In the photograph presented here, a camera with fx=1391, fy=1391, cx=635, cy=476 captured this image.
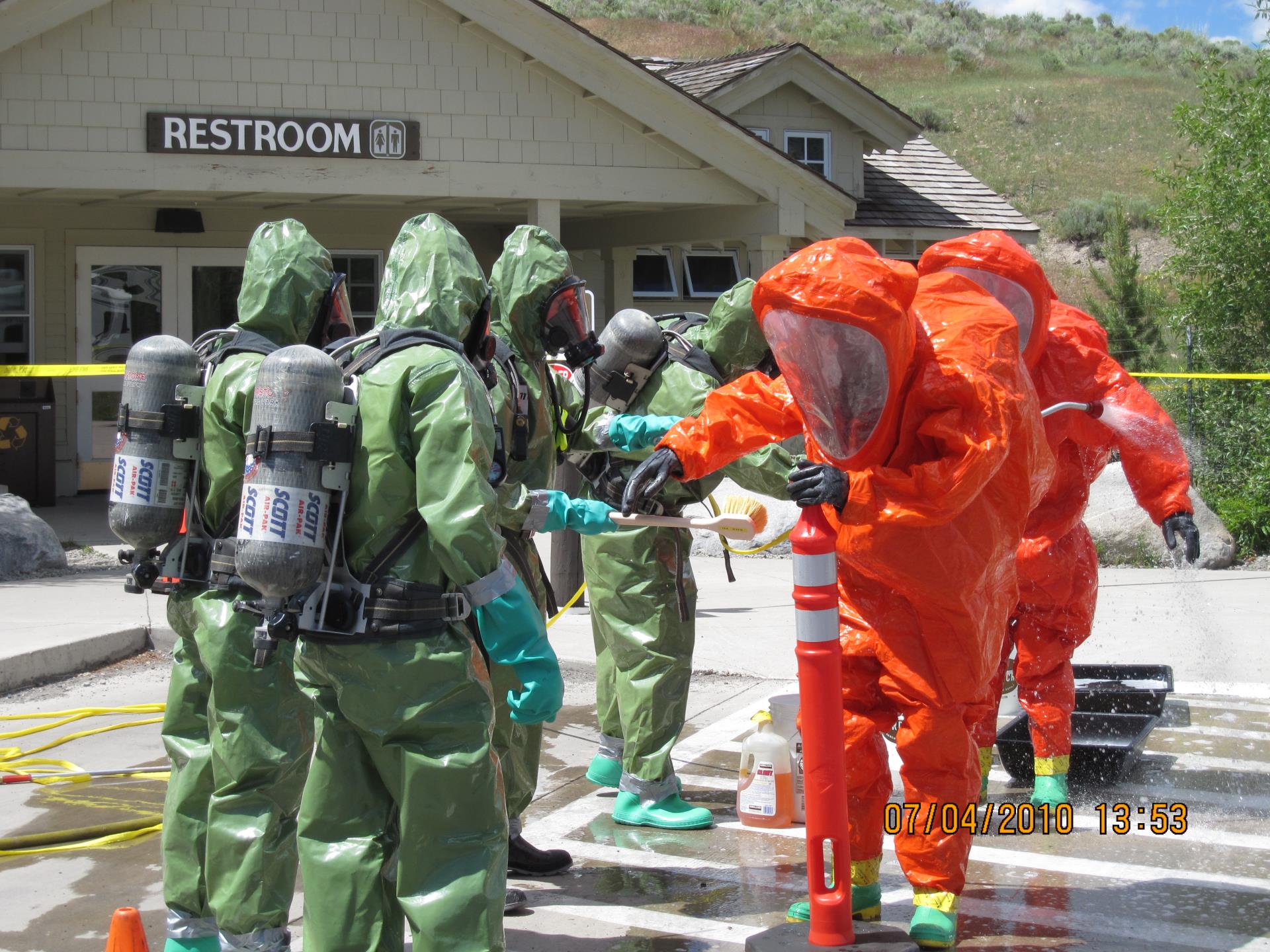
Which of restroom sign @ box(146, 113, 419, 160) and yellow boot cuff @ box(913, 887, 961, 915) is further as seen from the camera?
restroom sign @ box(146, 113, 419, 160)

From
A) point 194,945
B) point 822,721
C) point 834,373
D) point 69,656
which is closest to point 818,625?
point 822,721

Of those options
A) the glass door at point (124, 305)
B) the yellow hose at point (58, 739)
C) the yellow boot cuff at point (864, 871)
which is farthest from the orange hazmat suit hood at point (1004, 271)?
the glass door at point (124, 305)

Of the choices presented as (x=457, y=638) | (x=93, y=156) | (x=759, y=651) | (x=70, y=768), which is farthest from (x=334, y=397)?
(x=93, y=156)

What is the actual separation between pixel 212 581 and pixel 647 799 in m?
2.09

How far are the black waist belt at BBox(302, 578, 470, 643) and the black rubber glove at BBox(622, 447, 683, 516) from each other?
954 millimetres

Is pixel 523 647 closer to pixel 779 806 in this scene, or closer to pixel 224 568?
pixel 224 568

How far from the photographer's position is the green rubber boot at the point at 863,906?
4.05 meters

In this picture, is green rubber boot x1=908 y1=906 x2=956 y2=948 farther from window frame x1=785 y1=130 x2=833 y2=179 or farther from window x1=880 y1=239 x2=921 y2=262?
window x1=880 y1=239 x2=921 y2=262

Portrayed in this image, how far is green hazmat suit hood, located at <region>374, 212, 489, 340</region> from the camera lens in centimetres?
357

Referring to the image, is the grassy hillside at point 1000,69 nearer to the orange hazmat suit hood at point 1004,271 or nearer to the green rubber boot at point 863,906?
the orange hazmat suit hood at point 1004,271

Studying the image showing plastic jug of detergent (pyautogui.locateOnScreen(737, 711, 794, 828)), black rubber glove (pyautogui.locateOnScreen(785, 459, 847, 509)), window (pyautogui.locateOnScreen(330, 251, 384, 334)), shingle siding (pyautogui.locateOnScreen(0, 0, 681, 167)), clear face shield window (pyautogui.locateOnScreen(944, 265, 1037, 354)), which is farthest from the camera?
window (pyautogui.locateOnScreen(330, 251, 384, 334))

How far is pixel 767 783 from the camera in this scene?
16.4ft

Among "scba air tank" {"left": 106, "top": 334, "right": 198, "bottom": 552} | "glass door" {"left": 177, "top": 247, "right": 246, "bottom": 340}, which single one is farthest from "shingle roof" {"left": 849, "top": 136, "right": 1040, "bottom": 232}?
"scba air tank" {"left": 106, "top": 334, "right": 198, "bottom": 552}

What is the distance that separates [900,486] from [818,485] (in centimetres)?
22
